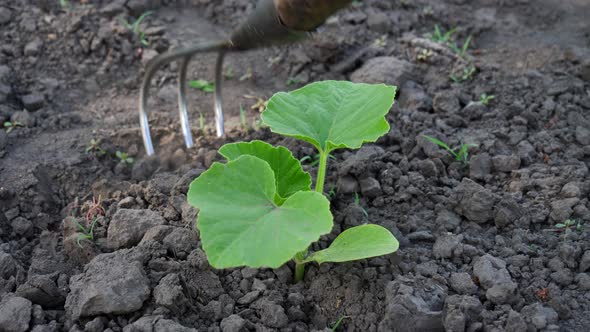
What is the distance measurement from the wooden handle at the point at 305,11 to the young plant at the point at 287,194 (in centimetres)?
22

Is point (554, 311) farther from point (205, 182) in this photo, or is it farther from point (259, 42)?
point (259, 42)

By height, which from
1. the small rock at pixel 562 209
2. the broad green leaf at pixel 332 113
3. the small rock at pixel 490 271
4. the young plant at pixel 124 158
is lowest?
the young plant at pixel 124 158

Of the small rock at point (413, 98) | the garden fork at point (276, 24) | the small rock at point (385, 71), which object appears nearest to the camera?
the garden fork at point (276, 24)

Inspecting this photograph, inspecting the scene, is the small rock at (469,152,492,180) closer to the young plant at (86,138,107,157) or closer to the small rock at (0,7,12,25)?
the young plant at (86,138,107,157)

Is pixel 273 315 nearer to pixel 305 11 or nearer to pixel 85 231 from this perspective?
pixel 85 231

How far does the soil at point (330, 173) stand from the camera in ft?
6.95

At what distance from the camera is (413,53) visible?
3766mm

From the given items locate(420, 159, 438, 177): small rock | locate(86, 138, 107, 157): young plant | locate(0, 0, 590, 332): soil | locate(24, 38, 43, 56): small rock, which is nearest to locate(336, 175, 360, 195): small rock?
locate(0, 0, 590, 332): soil

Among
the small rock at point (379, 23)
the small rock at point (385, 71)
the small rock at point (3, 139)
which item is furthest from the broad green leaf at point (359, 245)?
the small rock at point (379, 23)

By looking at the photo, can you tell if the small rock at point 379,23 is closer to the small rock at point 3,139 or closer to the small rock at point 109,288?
the small rock at point 3,139

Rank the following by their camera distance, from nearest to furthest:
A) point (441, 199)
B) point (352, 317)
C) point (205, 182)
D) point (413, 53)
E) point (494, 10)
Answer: point (205, 182) < point (352, 317) < point (441, 199) < point (413, 53) < point (494, 10)

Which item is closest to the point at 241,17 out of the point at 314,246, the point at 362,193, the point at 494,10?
the point at 494,10

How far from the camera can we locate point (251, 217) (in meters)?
1.92

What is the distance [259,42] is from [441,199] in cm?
96
